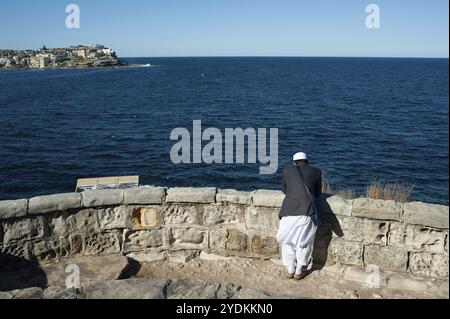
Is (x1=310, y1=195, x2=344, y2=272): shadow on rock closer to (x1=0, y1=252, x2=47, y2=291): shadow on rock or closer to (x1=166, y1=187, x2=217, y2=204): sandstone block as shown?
(x1=166, y1=187, x2=217, y2=204): sandstone block

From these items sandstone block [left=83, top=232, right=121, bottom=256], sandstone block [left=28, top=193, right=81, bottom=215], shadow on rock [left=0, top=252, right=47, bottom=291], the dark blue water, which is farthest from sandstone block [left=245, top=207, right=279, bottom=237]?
the dark blue water

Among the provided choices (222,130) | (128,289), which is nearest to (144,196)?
(128,289)

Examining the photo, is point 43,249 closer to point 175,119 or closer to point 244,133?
point 244,133

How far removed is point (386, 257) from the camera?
580cm

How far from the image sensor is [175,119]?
45094mm

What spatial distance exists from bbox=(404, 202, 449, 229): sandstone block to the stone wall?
0.01m

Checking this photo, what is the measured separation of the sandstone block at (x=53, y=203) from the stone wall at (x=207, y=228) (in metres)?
0.01

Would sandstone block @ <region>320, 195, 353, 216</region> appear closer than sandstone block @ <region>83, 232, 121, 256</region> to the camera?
Yes

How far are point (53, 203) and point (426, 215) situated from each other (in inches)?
191

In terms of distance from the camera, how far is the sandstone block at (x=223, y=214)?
247 inches

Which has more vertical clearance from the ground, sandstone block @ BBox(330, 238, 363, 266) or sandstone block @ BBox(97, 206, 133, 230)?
sandstone block @ BBox(97, 206, 133, 230)

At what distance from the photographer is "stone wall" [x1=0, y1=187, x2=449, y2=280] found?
566 centimetres

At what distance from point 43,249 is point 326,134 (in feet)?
107

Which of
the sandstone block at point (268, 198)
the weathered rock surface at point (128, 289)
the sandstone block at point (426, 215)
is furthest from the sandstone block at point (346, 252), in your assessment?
the weathered rock surface at point (128, 289)
